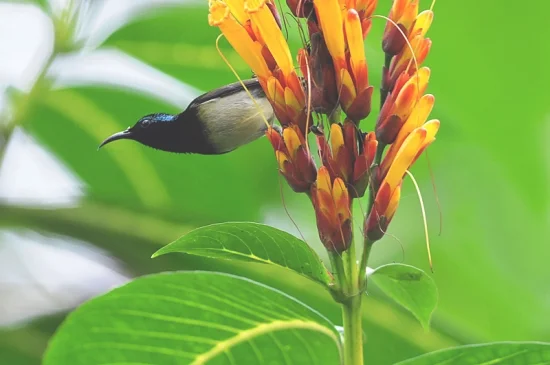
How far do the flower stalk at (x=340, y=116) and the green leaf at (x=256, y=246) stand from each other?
11mm

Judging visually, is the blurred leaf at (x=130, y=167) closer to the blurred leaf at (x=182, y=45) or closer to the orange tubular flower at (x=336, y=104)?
the blurred leaf at (x=182, y=45)

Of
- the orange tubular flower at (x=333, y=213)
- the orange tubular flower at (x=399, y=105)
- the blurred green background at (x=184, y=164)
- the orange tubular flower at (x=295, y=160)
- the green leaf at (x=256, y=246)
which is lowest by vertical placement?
the blurred green background at (x=184, y=164)

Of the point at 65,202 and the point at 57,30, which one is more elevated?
the point at 57,30

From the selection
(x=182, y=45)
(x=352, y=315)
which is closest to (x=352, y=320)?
(x=352, y=315)

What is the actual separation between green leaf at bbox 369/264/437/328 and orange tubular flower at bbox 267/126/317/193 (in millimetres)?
60

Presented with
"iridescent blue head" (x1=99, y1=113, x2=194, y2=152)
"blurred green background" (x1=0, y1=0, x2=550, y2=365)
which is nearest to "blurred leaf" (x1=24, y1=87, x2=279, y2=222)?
"blurred green background" (x1=0, y1=0, x2=550, y2=365)

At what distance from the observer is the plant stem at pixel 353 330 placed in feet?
1.06

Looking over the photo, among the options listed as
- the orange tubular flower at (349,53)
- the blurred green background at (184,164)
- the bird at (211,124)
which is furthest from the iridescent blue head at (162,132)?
the blurred green background at (184,164)

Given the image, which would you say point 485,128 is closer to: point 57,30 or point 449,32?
point 449,32

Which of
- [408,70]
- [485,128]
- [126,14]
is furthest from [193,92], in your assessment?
[485,128]

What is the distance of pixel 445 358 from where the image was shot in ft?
1.09

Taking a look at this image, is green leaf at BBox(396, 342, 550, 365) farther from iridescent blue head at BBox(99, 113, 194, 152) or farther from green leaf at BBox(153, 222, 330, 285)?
iridescent blue head at BBox(99, 113, 194, 152)

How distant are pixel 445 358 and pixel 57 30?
1.76 ft

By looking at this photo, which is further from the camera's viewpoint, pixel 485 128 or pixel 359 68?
pixel 485 128
